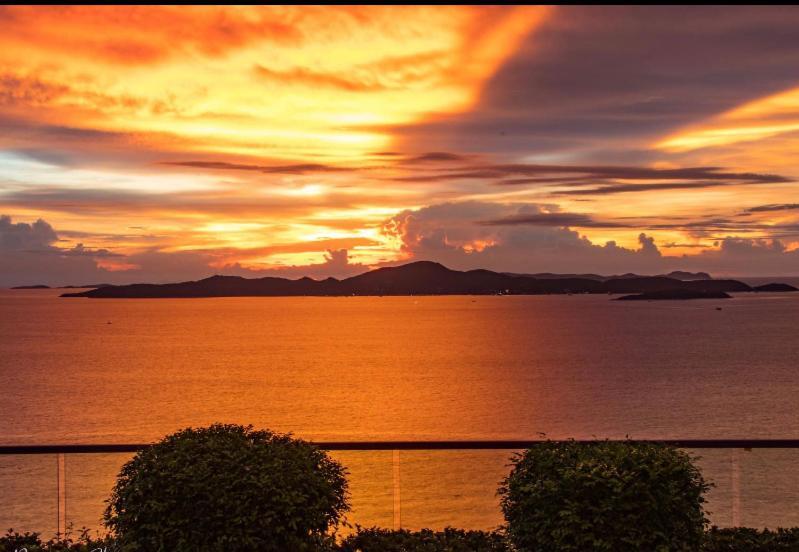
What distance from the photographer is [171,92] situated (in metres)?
15.7

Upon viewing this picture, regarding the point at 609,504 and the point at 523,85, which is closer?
the point at 609,504

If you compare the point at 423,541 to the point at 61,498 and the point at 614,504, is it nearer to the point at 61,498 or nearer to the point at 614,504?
the point at 614,504

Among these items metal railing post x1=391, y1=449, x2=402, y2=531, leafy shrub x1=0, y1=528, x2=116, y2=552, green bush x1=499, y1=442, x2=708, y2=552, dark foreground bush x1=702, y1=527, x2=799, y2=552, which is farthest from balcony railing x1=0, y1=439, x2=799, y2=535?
green bush x1=499, y1=442, x2=708, y2=552

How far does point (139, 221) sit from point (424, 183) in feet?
57.6

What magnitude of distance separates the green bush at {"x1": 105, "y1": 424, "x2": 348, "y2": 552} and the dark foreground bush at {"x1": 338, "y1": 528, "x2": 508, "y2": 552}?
2.90ft

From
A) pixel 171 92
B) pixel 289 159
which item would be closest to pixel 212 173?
pixel 289 159

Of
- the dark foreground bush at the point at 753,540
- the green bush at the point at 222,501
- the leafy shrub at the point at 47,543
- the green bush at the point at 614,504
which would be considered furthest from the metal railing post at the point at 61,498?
the dark foreground bush at the point at 753,540

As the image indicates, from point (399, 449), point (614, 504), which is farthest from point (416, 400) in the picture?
point (614, 504)

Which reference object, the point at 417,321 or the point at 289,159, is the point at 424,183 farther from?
A: the point at 417,321

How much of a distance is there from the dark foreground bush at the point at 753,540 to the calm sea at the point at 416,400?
12cm

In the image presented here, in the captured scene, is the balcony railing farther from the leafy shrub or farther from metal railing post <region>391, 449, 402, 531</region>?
the leafy shrub

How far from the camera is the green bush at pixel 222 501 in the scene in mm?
3904

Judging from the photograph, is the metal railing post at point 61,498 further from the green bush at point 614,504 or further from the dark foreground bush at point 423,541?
the green bush at point 614,504

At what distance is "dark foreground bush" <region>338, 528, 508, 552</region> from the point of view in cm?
495
